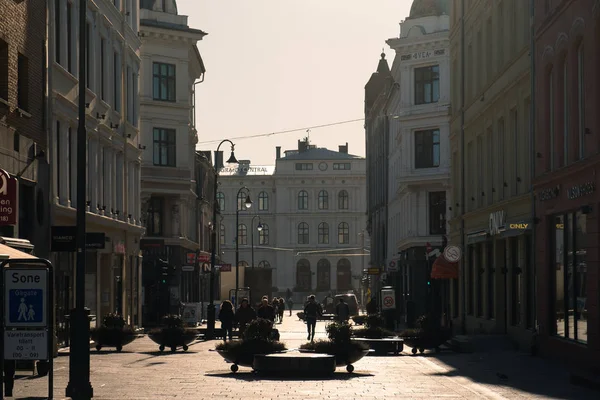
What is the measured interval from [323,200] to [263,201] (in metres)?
6.82

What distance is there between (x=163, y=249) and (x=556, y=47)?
4178 cm

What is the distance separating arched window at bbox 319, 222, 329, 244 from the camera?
148125 mm

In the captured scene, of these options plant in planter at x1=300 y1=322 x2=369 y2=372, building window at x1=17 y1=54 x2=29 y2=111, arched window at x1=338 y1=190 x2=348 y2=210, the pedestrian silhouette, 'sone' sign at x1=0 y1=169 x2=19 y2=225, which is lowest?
plant in planter at x1=300 y1=322 x2=369 y2=372

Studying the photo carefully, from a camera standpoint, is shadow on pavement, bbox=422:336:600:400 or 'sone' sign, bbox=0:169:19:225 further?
'sone' sign, bbox=0:169:19:225

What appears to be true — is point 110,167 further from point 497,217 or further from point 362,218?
point 362,218

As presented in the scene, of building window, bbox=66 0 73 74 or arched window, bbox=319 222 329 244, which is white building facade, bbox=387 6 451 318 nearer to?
building window, bbox=66 0 73 74

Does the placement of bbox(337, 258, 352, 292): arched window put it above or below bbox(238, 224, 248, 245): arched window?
below

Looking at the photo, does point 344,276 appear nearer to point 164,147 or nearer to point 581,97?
point 164,147

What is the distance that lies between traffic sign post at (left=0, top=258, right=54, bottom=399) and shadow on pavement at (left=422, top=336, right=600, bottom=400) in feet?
24.5

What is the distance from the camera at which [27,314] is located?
1805cm

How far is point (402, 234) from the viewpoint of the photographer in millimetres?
74062

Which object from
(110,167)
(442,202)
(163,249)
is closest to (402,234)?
(442,202)

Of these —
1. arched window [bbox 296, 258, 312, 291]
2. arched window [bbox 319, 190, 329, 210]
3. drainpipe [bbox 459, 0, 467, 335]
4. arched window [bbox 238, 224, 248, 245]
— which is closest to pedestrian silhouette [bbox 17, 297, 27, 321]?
drainpipe [bbox 459, 0, 467, 335]

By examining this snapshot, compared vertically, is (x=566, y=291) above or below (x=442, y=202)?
below
